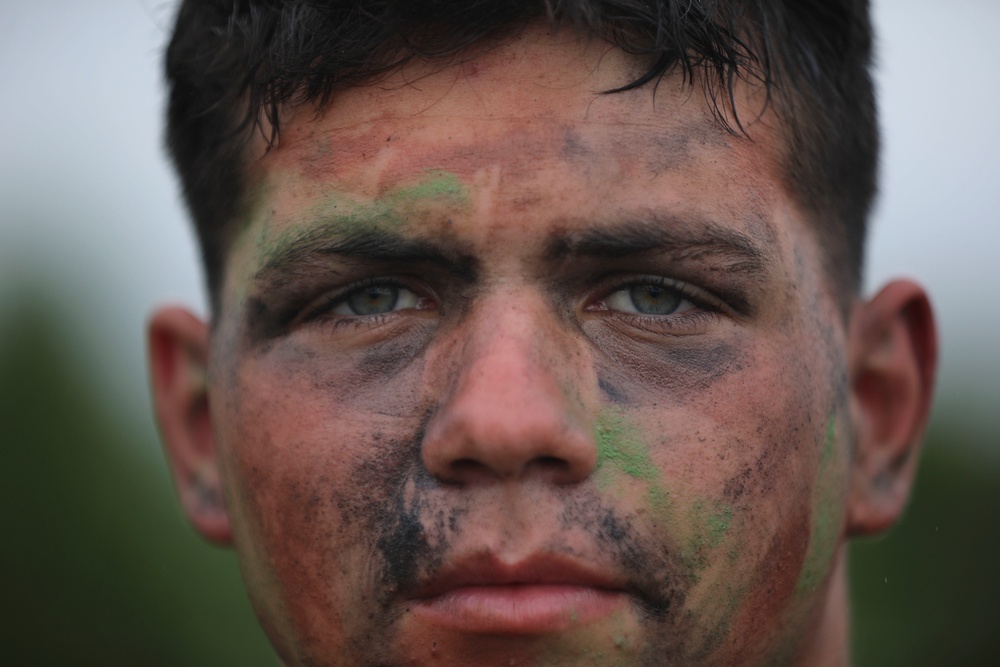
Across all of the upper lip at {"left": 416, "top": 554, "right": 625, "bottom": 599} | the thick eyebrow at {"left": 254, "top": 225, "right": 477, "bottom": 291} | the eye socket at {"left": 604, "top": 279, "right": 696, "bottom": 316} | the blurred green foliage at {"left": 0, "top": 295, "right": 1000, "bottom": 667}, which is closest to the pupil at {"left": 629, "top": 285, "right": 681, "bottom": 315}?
the eye socket at {"left": 604, "top": 279, "right": 696, "bottom": 316}

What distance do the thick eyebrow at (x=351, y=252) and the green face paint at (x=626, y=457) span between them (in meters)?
0.41

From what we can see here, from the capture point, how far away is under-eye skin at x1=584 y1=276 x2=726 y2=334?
2248 millimetres

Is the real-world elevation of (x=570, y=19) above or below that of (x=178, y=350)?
above

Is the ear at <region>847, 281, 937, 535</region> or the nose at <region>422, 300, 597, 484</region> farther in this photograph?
the ear at <region>847, 281, 937, 535</region>

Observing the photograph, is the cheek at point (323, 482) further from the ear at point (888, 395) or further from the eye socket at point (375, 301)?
the ear at point (888, 395)

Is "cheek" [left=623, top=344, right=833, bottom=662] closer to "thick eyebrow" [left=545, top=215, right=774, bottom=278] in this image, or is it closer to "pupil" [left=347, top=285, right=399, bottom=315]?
"thick eyebrow" [left=545, top=215, right=774, bottom=278]

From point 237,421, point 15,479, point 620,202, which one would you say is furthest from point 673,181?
point 15,479

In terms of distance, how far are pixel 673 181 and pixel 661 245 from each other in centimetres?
13

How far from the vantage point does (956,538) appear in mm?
9797

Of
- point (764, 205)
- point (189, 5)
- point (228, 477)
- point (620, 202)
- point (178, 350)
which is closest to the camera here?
point (620, 202)

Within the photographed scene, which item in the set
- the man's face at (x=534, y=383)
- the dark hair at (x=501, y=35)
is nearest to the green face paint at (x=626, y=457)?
the man's face at (x=534, y=383)

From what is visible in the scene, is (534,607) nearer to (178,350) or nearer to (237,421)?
(237,421)

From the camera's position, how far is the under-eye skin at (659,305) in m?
2.25

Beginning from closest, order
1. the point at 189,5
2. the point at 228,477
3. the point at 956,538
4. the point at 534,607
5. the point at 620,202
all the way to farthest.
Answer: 1. the point at 534,607
2. the point at 620,202
3. the point at 228,477
4. the point at 189,5
5. the point at 956,538
